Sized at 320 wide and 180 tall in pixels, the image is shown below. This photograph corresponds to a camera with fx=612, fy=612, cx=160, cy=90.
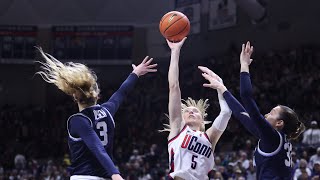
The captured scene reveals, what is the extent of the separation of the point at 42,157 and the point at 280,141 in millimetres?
17796

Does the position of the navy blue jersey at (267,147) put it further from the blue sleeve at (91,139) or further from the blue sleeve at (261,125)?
the blue sleeve at (91,139)

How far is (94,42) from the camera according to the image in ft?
67.8

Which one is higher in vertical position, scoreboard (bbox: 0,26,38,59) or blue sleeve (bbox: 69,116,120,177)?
scoreboard (bbox: 0,26,38,59)

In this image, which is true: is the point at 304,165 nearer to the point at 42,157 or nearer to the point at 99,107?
the point at 99,107

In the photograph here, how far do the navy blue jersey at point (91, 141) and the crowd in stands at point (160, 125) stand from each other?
7.43 m

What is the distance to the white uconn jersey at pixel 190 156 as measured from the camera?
17.0 feet

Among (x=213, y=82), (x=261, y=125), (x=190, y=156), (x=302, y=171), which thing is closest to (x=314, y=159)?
(x=302, y=171)

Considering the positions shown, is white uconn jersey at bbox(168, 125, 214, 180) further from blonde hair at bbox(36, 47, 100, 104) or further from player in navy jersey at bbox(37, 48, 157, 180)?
blonde hair at bbox(36, 47, 100, 104)

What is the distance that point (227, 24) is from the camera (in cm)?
1988

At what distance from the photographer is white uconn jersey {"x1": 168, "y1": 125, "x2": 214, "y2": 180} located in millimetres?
5188

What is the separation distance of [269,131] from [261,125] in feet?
0.26

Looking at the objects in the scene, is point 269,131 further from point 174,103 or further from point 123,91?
point 123,91

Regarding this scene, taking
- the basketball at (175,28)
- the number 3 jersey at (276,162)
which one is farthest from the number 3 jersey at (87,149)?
the basketball at (175,28)

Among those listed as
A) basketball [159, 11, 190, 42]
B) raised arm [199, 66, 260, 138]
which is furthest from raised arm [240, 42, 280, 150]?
basketball [159, 11, 190, 42]
